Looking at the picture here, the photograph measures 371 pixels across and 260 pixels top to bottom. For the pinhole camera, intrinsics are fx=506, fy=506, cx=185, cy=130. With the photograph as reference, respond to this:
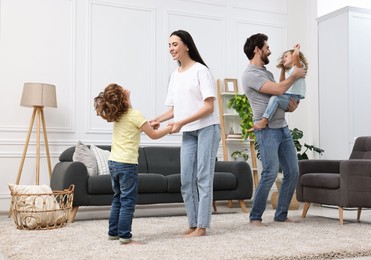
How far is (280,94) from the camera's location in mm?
3703

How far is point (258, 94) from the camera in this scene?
3818 millimetres

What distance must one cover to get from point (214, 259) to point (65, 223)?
6.40ft

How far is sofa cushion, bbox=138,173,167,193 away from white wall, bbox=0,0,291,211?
4.18 ft

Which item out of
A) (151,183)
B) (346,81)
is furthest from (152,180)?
(346,81)

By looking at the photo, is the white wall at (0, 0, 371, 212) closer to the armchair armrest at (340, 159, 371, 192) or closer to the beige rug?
the beige rug

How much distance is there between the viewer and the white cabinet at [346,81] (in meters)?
6.23

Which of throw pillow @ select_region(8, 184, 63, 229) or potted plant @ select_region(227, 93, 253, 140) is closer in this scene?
throw pillow @ select_region(8, 184, 63, 229)

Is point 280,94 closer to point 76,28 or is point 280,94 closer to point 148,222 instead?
point 148,222

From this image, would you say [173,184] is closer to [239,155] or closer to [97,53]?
[239,155]

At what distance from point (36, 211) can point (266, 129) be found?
1826mm

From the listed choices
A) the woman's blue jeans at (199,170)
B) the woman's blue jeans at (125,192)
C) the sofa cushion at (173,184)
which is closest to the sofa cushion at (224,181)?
the sofa cushion at (173,184)

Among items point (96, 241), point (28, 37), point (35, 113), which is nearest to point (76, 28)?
point (28, 37)

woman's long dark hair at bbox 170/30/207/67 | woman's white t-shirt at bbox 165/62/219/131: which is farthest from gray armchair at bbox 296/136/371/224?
woman's long dark hair at bbox 170/30/207/67

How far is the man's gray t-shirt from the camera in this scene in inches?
147
